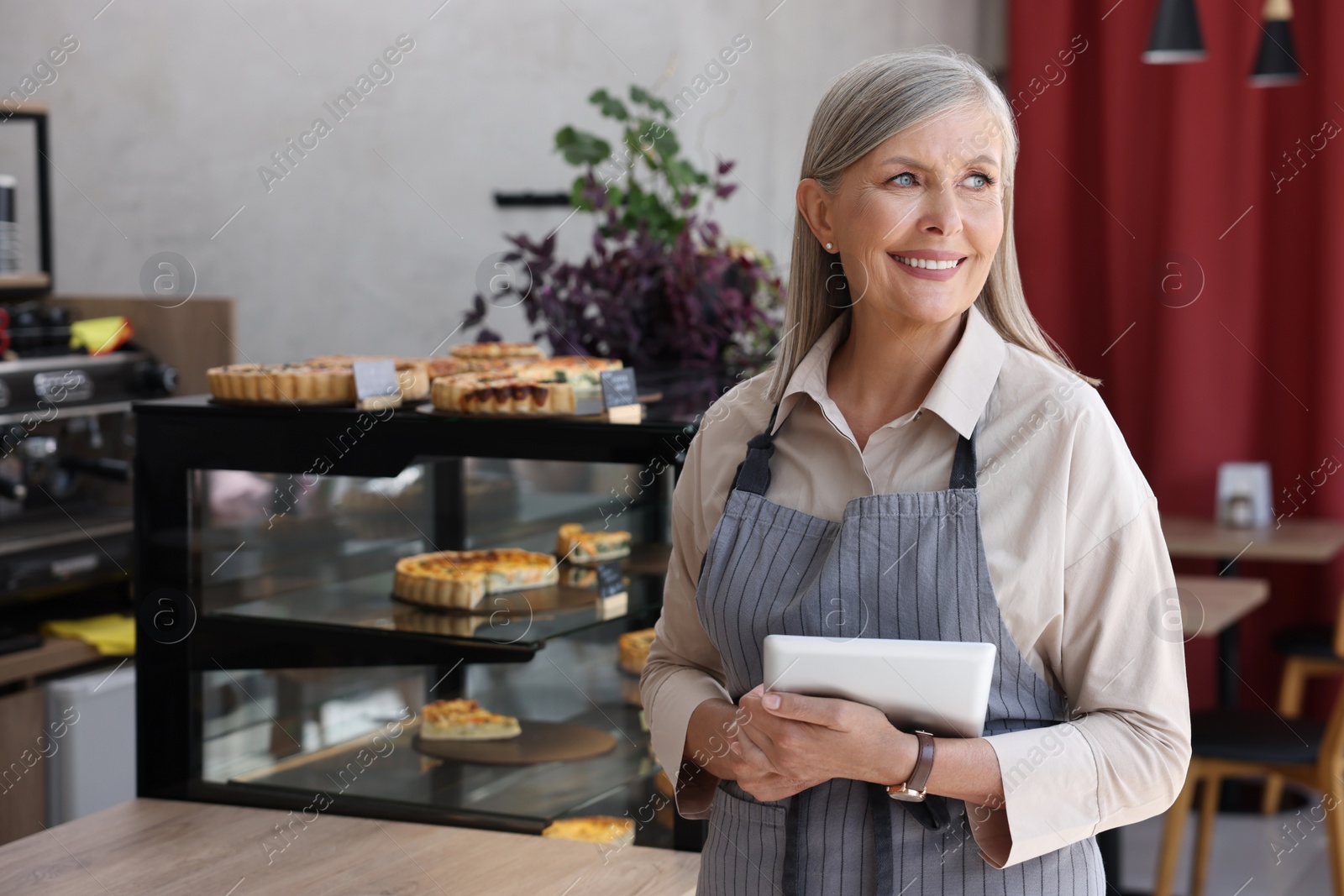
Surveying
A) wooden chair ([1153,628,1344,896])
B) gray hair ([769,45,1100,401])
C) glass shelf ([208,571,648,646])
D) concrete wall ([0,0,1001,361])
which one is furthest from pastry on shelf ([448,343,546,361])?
wooden chair ([1153,628,1344,896])

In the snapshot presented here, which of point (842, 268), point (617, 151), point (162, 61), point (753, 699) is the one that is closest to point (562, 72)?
point (617, 151)

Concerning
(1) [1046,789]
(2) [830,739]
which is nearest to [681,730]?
(2) [830,739]

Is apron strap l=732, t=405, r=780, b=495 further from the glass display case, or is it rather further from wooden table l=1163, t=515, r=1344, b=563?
wooden table l=1163, t=515, r=1344, b=563

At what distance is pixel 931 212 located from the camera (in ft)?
3.89

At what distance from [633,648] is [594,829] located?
10.5 inches

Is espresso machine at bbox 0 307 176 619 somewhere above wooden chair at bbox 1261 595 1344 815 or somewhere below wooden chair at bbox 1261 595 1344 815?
above

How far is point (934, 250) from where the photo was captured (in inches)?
47.0

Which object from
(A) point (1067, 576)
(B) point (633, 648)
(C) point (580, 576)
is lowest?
(B) point (633, 648)

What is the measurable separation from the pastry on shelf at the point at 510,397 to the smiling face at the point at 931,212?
65cm

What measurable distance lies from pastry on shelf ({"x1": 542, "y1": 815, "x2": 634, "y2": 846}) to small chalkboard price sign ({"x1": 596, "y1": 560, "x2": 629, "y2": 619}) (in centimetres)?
30

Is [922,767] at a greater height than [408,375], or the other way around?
[408,375]

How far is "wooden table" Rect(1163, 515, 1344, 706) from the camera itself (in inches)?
156

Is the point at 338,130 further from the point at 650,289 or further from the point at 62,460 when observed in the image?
the point at 650,289

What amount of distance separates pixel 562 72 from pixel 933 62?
2.90 metres
